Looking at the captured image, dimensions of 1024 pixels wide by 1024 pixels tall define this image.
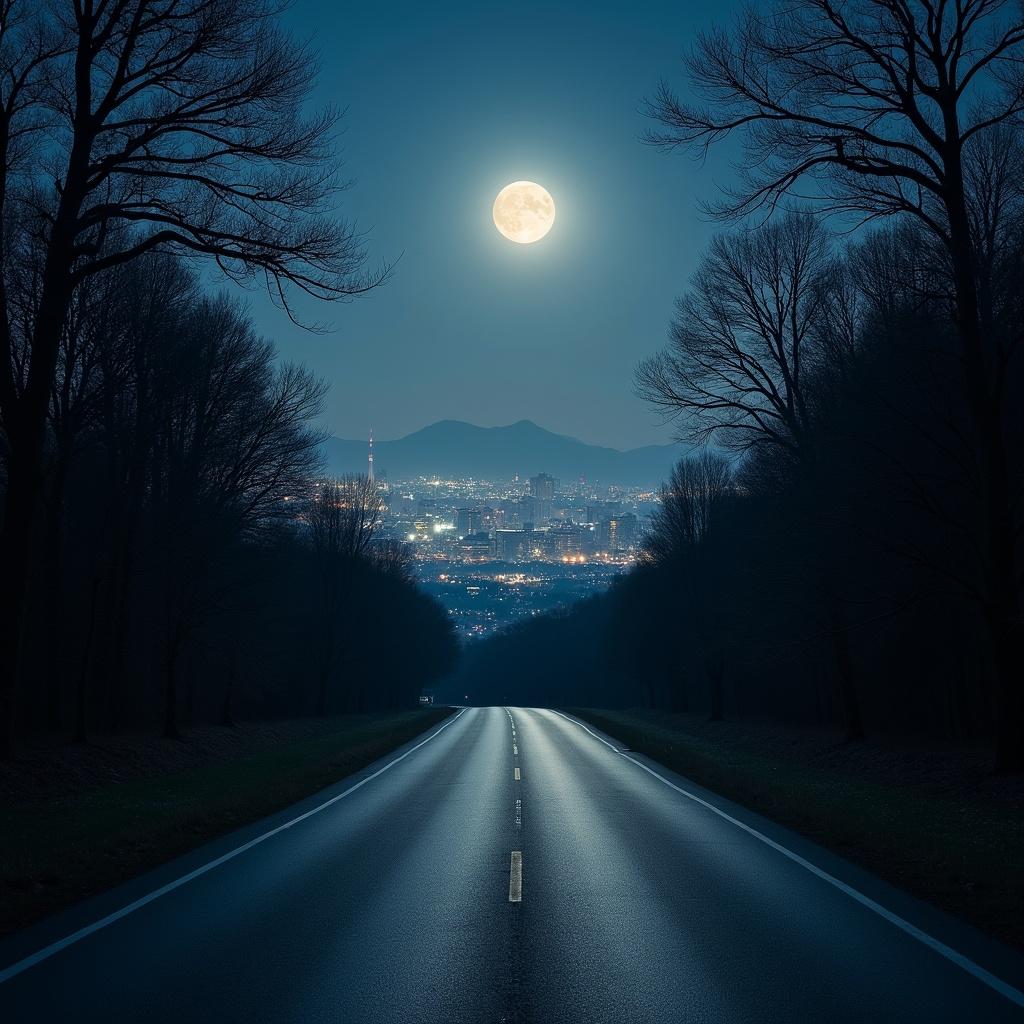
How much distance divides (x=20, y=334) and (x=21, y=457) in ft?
25.9

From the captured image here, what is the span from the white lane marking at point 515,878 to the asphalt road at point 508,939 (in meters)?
0.04

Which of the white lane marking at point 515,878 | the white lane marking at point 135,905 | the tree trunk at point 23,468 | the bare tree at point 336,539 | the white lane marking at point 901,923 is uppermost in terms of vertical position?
the bare tree at point 336,539

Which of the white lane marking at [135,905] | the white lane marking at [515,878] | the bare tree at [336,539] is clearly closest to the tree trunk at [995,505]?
the white lane marking at [515,878]

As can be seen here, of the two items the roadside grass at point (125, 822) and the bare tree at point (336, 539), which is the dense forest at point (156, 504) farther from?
the bare tree at point (336, 539)

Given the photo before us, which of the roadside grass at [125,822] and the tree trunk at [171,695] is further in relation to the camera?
the tree trunk at [171,695]

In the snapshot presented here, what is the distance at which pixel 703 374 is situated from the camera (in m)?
25.3

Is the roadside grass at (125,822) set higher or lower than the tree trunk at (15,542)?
lower

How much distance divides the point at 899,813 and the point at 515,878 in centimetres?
790

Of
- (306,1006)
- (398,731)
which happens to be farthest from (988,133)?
(398,731)

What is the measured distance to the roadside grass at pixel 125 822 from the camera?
9562 mm

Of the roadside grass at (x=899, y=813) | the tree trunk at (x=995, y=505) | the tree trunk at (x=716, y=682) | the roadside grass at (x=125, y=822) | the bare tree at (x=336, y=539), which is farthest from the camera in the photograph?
the bare tree at (x=336, y=539)

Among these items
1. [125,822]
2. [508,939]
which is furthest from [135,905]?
[125,822]

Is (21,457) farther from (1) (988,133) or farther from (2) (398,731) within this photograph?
(2) (398,731)

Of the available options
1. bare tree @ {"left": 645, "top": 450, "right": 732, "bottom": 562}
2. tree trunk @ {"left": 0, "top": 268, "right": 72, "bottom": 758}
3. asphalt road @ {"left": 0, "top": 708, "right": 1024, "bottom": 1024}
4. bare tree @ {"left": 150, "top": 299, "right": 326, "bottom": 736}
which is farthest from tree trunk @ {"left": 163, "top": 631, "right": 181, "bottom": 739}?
bare tree @ {"left": 645, "top": 450, "right": 732, "bottom": 562}
